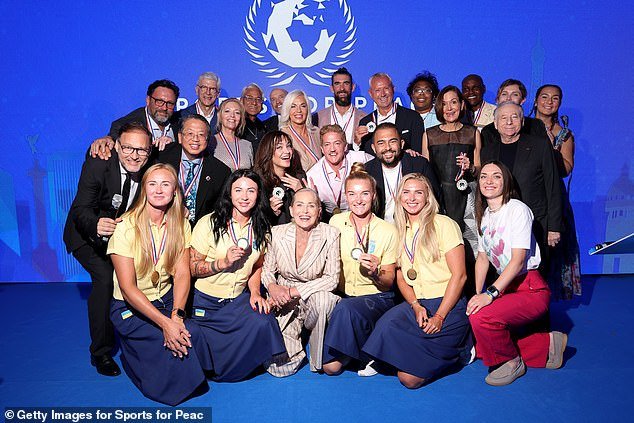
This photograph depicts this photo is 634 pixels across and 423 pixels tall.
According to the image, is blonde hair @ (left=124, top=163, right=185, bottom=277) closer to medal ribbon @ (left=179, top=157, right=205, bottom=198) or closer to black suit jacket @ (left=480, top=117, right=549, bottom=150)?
medal ribbon @ (left=179, top=157, right=205, bottom=198)

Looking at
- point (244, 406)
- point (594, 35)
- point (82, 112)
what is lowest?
point (244, 406)

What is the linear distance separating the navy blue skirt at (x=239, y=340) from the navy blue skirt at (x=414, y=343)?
637 millimetres

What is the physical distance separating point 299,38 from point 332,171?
85.9 inches

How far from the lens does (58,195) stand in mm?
6125

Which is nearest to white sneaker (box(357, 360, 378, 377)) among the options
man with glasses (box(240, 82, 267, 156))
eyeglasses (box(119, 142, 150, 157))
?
eyeglasses (box(119, 142, 150, 157))

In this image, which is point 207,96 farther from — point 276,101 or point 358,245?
point 358,245

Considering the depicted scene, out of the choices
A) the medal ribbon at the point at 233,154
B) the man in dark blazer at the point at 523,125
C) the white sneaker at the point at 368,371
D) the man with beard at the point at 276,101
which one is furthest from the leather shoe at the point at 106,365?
the man in dark blazer at the point at 523,125

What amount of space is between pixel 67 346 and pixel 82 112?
9.38 feet

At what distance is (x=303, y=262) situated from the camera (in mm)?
3742

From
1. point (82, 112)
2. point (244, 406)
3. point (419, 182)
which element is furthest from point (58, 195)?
point (419, 182)

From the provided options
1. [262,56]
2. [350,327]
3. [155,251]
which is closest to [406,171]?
[350,327]

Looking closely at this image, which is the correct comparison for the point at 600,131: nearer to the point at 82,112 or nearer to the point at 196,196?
the point at 196,196

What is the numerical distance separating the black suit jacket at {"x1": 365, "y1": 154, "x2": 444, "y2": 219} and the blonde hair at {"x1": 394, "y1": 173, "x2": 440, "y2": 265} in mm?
422

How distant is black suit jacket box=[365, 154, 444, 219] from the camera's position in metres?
4.24
